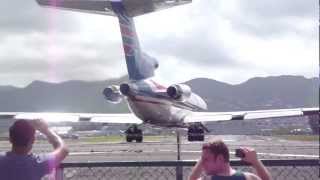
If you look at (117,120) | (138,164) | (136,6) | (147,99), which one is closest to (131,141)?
(117,120)

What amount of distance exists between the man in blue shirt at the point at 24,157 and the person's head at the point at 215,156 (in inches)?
45.4

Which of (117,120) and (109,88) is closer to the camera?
(109,88)

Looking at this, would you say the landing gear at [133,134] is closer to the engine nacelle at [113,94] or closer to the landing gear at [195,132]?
the engine nacelle at [113,94]

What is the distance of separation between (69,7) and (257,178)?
105 feet

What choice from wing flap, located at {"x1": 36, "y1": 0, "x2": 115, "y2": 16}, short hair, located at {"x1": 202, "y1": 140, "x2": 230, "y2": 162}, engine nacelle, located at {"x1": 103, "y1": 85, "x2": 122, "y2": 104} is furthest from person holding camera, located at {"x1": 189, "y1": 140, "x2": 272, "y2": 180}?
wing flap, located at {"x1": 36, "y1": 0, "x2": 115, "y2": 16}

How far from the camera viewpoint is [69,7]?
35.5m

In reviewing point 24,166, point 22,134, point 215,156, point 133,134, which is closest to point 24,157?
point 24,166

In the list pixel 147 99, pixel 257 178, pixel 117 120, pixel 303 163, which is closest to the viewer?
pixel 257 178

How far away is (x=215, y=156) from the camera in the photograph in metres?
4.56

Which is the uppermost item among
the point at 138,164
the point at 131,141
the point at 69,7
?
the point at 138,164

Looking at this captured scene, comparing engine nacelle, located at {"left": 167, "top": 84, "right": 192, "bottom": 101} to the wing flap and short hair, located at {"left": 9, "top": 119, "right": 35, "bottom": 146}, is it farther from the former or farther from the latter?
short hair, located at {"left": 9, "top": 119, "right": 35, "bottom": 146}

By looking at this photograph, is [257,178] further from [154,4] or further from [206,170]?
[154,4]

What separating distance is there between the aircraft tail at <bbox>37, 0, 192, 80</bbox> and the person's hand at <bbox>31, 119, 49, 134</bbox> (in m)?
29.9

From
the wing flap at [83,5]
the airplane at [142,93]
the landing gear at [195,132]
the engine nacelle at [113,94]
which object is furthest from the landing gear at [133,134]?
the wing flap at [83,5]
